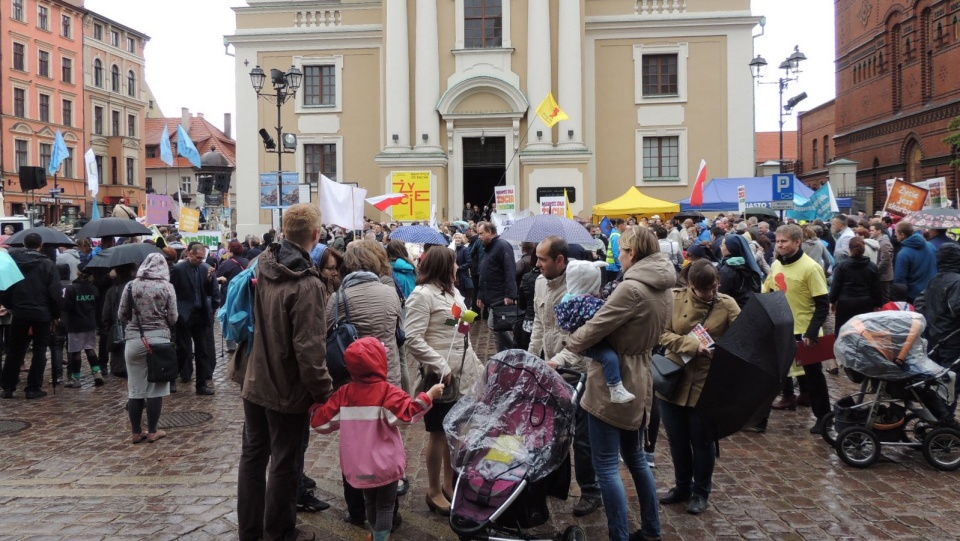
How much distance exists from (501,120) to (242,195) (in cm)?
1157

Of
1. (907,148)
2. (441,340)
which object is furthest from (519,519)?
(907,148)

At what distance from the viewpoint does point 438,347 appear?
576 centimetres

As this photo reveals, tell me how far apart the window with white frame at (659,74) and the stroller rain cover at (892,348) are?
2609 cm

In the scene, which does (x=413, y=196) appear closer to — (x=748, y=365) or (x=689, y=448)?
(x=689, y=448)

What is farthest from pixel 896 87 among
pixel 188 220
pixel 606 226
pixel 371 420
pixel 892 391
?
pixel 371 420

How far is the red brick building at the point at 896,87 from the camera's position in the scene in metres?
39.3

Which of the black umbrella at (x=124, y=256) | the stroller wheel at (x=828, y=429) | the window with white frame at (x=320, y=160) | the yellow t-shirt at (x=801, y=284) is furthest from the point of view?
the window with white frame at (x=320, y=160)

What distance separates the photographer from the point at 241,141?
107 ft

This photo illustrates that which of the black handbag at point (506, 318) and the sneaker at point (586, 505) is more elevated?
the black handbag at point (506, 318)

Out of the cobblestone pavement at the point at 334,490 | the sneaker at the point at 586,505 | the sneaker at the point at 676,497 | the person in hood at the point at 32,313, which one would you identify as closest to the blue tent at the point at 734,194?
the cobblestone pavement at the point at 334,490

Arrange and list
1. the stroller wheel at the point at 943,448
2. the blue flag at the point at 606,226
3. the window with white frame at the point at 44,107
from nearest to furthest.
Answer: the stroller wheel at the point at 943,448 → the blue flag at the point at 606,226 → the window with white frame at the point at 44,107

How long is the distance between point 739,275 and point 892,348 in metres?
1.81

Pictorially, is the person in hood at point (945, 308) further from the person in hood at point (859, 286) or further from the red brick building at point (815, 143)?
the red brick building at point (815, 143)

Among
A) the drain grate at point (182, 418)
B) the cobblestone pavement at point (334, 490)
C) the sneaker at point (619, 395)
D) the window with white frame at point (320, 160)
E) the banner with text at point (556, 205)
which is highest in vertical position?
the window with white frame at point (320, 160)
